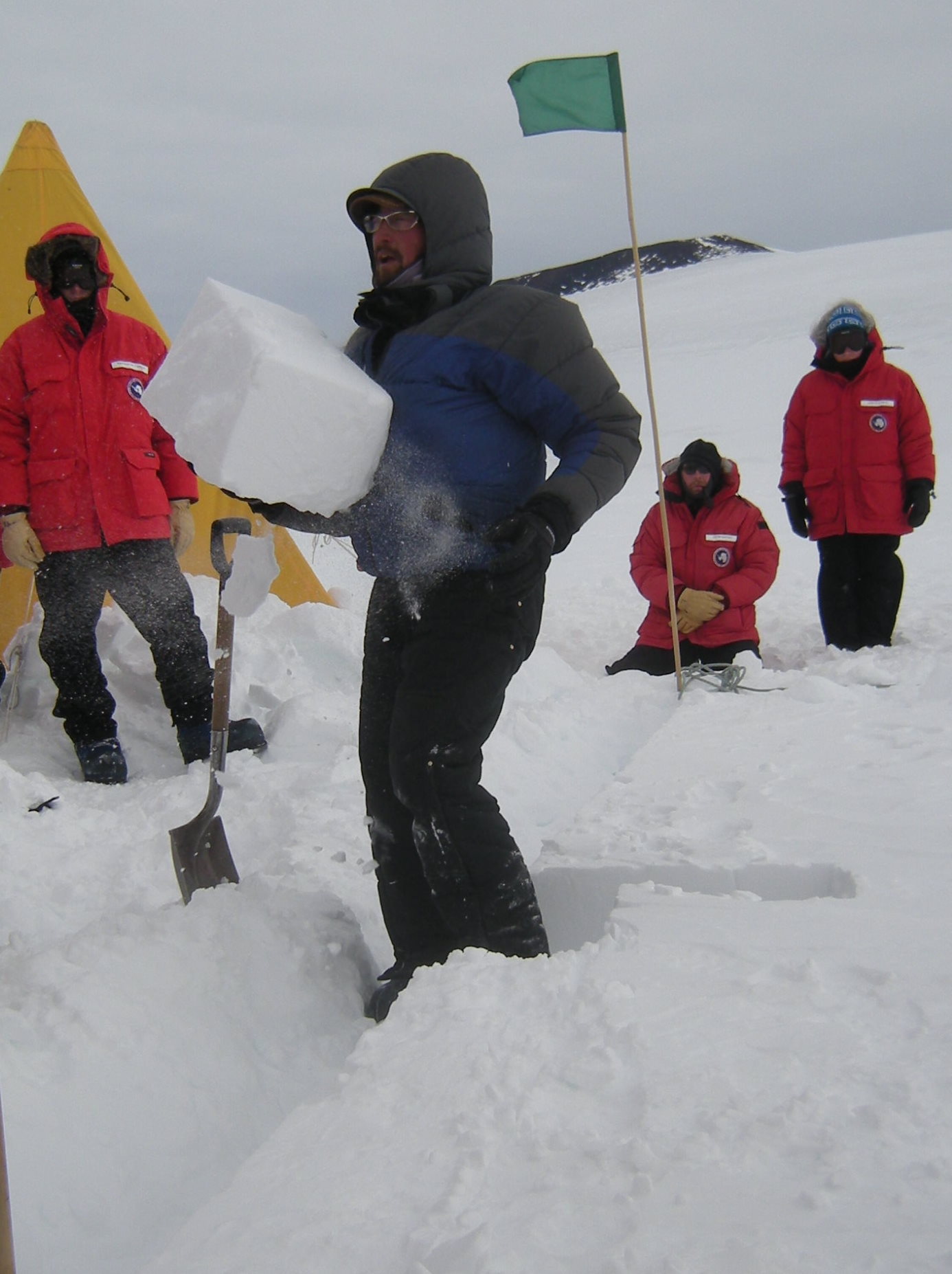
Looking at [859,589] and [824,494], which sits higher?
[824,494]

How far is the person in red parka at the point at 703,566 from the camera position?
16.5 feet

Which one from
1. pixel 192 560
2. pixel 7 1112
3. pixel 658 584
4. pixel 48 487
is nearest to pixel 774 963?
pixel 7 1112

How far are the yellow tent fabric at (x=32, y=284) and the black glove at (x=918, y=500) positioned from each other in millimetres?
2881

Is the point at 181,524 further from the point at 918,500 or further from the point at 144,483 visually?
the point at 918,500

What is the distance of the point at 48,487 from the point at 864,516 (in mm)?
3466

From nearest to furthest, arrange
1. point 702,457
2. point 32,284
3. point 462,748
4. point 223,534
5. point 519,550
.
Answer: point 519,550 → point 462,748 → point 223,534 → point 32,284 → point 702,457

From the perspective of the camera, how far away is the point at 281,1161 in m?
1.34

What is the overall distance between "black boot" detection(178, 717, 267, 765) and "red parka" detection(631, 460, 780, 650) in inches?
A: 85.9

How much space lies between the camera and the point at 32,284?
4914mm

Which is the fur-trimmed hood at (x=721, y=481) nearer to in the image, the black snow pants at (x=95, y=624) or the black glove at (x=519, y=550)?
the black snow pants at (x=95, y=624)

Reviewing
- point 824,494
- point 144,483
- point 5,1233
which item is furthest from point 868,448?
point 5,1233

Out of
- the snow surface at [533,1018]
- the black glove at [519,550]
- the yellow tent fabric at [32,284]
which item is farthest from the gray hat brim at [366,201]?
the yellow tent fabric at [32,284]

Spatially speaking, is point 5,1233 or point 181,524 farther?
point 181,524

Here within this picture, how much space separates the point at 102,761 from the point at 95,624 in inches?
19.2
